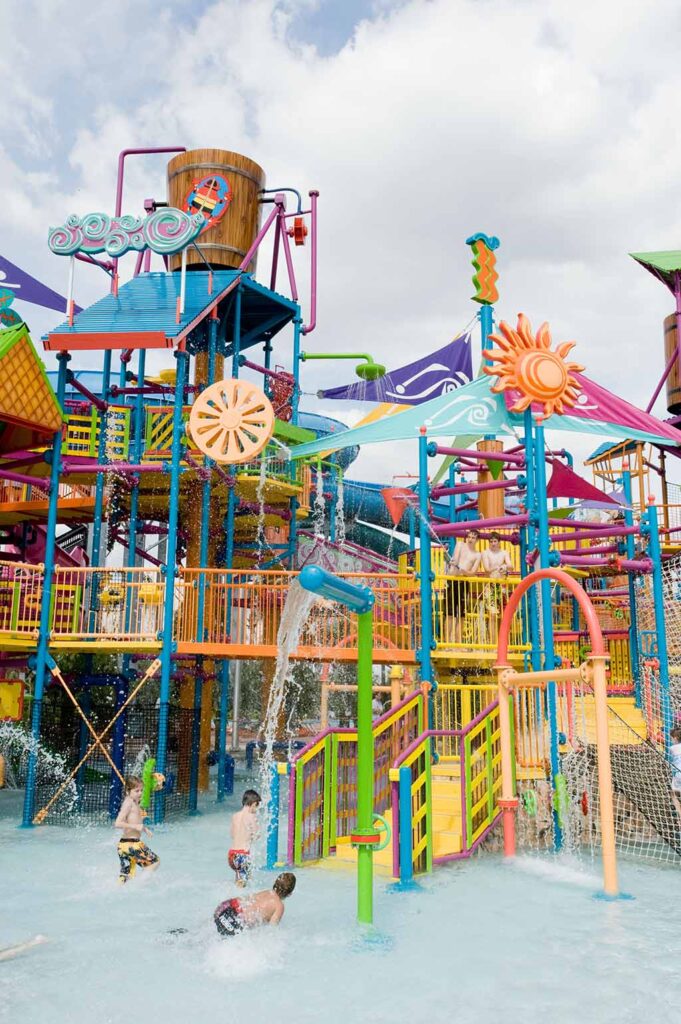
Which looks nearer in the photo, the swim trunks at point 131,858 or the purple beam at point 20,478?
the swim trunks at point 131,858

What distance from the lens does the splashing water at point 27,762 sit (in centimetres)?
1580

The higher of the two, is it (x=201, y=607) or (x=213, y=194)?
(x=213, y=194)

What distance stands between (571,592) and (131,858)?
5.58 metres

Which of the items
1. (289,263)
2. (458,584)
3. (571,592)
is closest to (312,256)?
(289,263)

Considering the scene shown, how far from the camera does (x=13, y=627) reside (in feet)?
47.1

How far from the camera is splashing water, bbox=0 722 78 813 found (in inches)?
622

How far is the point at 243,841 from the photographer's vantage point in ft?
31.3

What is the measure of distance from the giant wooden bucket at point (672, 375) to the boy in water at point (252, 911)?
23.2m

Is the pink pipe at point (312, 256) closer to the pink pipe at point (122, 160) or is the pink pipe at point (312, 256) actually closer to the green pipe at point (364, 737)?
the pink pipe at point (122, 160)

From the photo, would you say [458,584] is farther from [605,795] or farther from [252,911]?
[252,911]


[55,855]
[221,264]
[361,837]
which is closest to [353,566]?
[221,264]

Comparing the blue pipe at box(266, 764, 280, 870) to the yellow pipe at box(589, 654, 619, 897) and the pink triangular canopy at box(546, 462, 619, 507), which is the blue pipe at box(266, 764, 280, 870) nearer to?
the yellow pipe at box(589, 654, 619, 897)

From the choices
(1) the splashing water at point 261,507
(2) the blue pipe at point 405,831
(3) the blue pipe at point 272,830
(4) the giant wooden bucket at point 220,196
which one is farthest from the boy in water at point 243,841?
(4) the giant wooden bucket at point 220,196

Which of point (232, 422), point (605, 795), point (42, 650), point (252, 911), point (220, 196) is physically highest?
A: point (220, 196)
